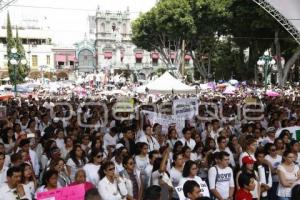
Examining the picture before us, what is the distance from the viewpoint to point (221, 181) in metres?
6.94

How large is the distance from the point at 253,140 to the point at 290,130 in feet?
8.71

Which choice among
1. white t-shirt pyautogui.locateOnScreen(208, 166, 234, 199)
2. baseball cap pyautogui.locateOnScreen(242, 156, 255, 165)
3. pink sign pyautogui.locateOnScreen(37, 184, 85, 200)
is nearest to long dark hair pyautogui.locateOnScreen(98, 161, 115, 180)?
pink sign pyautogui.locateOnScreen(37, 184, 85, 200)

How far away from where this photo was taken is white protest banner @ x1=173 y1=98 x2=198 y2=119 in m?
12.7

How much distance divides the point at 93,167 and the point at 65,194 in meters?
1.71

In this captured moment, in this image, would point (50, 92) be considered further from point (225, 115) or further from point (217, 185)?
point (217, 185)

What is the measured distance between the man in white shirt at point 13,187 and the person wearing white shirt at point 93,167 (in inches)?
40.8

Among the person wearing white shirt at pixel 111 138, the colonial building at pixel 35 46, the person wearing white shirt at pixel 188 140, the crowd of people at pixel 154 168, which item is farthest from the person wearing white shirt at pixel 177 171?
the colonial building at pixel 35 46

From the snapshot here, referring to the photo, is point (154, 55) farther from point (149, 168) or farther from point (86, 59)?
point (149, 168)

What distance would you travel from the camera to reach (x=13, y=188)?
6035 mm

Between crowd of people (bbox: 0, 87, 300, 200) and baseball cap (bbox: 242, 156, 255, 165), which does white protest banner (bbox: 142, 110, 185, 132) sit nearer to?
crowd of people (bbox: 0, 87, 300, 200)

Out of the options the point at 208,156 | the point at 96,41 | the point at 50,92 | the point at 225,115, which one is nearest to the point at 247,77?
the point at 50,92

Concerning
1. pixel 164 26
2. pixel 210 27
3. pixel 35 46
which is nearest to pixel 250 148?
pixel 210 27

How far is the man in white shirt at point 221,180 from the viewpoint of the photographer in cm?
692

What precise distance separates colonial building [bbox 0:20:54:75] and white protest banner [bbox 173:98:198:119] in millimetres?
72279
